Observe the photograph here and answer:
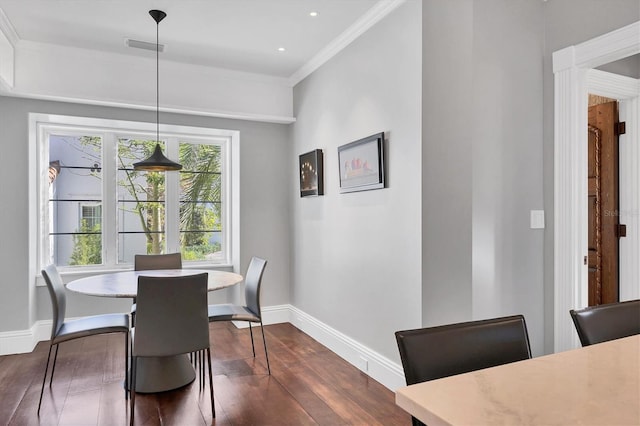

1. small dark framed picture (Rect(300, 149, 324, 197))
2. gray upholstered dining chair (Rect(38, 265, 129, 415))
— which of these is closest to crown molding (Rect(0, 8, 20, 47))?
gray upholstered dining chair (Rect(38, 265, 129, 415))

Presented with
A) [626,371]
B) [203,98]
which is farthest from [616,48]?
[203,98]

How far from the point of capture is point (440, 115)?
8.34 ft

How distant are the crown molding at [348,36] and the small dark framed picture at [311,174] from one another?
842 millimetres

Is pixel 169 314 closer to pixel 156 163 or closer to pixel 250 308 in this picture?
pixel 250 308

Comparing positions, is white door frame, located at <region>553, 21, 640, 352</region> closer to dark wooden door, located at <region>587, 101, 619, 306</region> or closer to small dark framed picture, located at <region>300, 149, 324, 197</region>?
dark wooden door, located at <region>587, 101, 619, 306</region>

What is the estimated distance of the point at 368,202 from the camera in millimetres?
3184

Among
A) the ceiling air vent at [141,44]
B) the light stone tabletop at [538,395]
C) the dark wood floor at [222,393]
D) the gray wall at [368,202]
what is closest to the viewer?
the light stone tabletop at [538,395]

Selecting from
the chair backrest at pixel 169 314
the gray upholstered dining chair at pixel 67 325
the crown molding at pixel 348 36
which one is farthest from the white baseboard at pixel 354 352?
the crown molding at pixel 348 36

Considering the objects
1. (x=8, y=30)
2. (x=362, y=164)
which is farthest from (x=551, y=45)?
(x=8, y=30)

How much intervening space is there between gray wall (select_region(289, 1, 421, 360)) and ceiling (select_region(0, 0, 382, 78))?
0.28m

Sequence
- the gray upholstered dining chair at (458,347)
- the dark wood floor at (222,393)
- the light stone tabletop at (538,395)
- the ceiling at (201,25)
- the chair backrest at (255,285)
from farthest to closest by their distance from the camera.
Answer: the chair backrest at (255,285) < the ceiling at (201,25) < the dark wood floor at (222,393) < the gray upholstered dining chair at (458,347) < the light stone tabletop at (538,395)

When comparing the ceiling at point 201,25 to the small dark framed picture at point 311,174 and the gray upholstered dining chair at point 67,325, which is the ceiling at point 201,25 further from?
the gray upholstered dining chair at point 67,325

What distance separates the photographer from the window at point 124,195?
4176 millimetres

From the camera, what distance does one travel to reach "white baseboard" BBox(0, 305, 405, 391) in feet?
9.54
